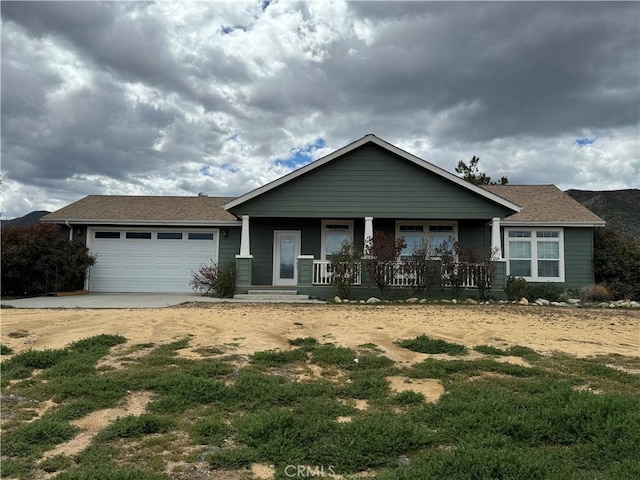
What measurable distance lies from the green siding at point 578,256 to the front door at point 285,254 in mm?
9784

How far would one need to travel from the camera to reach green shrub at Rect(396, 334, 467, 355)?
21.3 ft

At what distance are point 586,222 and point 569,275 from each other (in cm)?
198

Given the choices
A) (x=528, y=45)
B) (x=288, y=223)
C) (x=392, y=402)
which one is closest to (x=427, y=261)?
(x=288, y=223)

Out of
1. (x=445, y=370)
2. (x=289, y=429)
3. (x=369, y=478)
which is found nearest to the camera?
(x=369, y=478)

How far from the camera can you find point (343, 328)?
8.12 m

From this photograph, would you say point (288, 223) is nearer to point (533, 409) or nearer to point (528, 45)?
point (528, 45)

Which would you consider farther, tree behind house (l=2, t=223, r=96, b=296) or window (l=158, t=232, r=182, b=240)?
window (l=158, t=232, r=182, b=240)

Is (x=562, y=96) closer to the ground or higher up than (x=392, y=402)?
higher up

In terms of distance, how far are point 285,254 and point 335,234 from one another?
1.98m

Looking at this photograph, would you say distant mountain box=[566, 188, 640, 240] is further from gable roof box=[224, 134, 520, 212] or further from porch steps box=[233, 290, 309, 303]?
porch steps box=[233, 290, 309, 303]

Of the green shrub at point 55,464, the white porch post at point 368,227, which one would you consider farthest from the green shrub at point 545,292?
the green shrub at point 55,464

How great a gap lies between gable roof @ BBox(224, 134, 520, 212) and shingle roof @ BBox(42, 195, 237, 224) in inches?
101

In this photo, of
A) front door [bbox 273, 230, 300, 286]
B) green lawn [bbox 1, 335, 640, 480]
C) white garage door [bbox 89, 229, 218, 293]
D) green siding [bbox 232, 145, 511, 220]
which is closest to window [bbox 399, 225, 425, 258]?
green siding [bbox 232, 145, 511, 220]

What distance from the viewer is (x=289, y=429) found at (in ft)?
12.5
